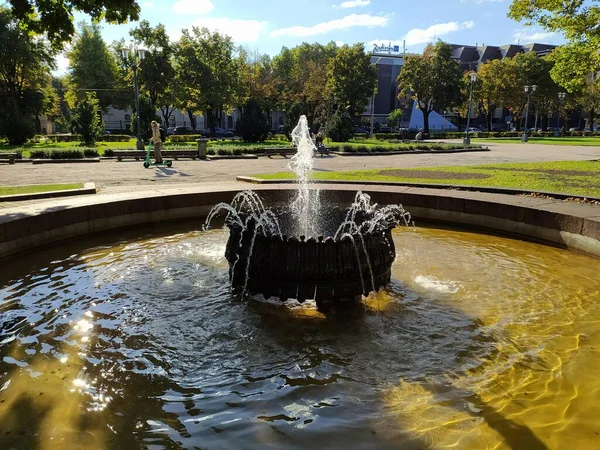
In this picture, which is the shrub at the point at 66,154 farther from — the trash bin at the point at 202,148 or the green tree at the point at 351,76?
the green tree at the point at 351,76

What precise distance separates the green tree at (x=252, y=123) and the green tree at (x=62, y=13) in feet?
73.5

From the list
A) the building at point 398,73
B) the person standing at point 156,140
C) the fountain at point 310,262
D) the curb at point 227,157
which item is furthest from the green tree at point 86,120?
the building at point 398,73

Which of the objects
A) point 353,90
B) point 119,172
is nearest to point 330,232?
point 119,172

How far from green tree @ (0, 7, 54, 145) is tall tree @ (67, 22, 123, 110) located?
828cm

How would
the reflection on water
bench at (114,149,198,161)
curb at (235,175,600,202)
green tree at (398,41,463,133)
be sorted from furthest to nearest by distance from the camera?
green tree at (398,41,463,133) → bench at (114,149,198,161) → curb at (235,175,600,202) → the reflection on water

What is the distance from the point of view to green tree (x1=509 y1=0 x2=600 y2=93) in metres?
19.2

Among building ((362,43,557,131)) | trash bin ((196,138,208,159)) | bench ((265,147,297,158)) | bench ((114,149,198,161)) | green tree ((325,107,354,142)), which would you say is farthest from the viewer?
building ((362,43,557,131))

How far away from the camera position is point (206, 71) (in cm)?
4009

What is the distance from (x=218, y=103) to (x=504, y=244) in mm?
37615

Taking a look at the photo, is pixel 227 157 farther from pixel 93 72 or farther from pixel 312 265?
pixel 93 72

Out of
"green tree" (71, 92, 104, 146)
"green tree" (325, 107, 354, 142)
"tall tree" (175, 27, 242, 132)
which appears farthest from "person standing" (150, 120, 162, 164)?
"tall tree" (175, 27, 242, 132)

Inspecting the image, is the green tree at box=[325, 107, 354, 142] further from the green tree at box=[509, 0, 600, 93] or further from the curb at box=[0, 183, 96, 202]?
the curb at box=[0, 183, 96, 202]

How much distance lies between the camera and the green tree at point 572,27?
19.2 meters

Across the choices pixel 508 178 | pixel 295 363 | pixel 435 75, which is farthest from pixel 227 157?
pixel 435 75
